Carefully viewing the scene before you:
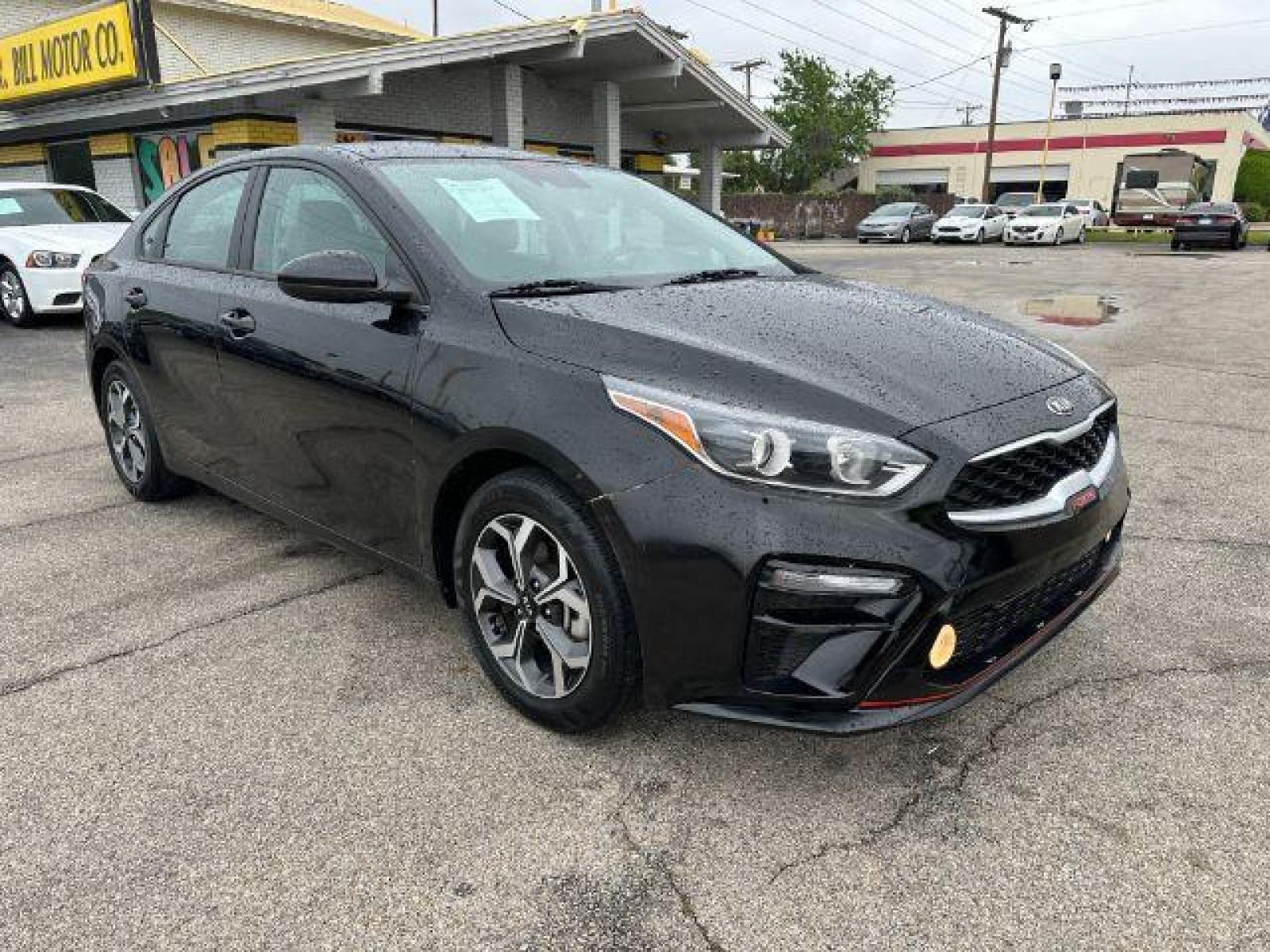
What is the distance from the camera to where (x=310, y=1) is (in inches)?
1136

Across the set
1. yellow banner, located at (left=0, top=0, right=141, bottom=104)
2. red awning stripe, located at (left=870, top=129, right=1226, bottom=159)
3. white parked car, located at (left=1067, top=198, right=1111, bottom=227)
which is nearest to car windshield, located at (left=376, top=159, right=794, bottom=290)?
yellow banner, located at (left=0, top=0, right=141, bottom=104)

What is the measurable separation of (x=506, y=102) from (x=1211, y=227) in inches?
872

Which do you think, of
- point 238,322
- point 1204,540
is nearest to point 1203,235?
point 1204,540

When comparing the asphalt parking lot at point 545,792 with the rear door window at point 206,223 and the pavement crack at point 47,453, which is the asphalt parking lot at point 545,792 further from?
the pavement crack at point 47,453

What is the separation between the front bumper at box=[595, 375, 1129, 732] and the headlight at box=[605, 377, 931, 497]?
0.11ft

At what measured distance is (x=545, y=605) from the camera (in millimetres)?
2617

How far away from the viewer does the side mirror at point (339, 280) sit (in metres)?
2.79

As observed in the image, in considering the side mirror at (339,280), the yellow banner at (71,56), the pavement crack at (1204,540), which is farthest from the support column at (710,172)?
the side mirror at (339,280)

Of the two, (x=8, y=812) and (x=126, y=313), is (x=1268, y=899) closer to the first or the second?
(x=8, y=812)

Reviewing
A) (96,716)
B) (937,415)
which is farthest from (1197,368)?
(96,716)

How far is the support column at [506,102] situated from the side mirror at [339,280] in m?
14.9

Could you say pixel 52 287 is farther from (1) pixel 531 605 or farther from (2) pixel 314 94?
(1) pixel 531 605

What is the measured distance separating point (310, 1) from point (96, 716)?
1229 inches

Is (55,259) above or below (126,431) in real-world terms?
above
